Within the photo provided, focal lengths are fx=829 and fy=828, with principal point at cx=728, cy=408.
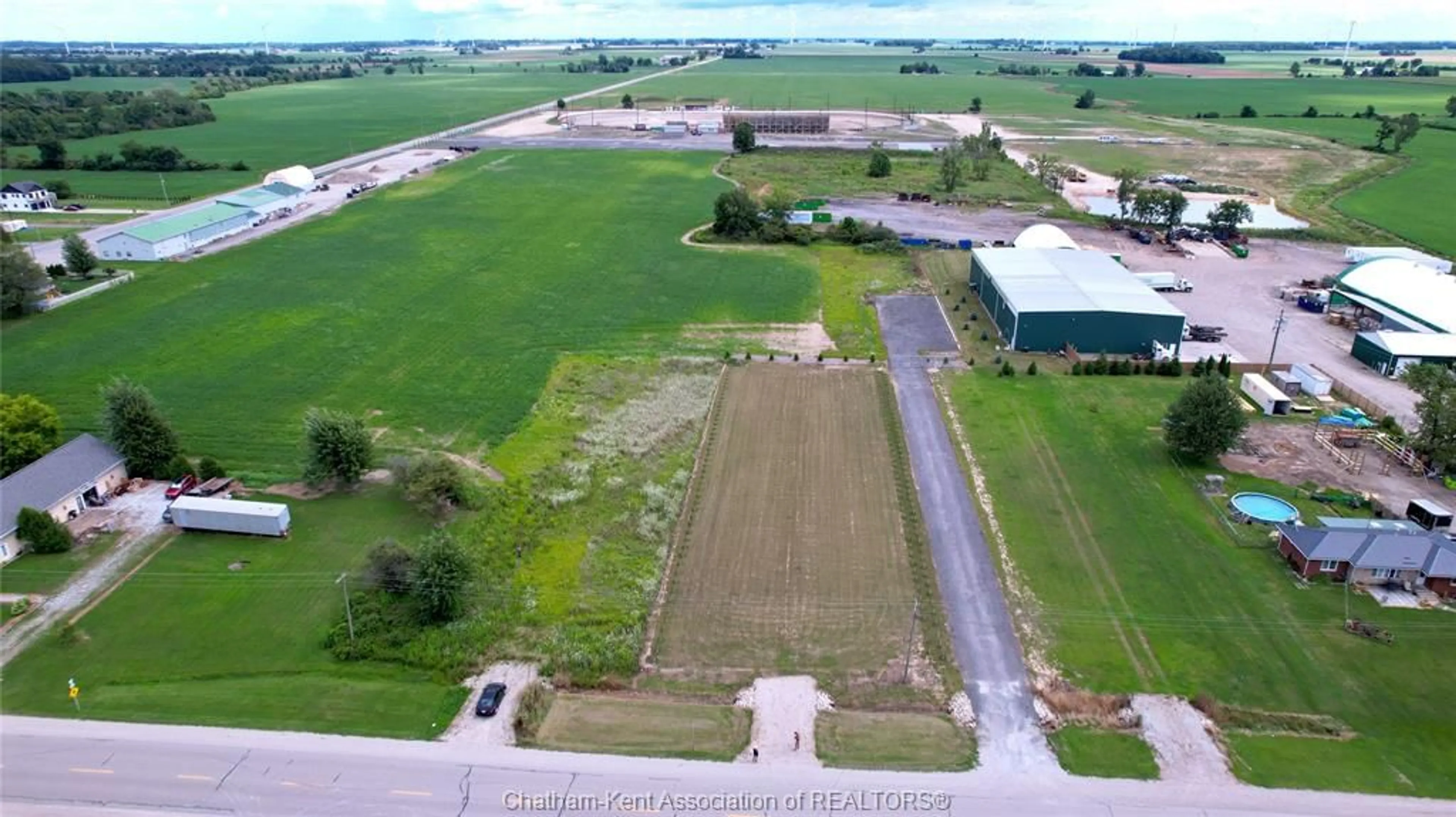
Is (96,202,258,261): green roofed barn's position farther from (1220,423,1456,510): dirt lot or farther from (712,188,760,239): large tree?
(1220,423,1456,510): dirt lot

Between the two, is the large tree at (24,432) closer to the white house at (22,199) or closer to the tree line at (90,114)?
the white house at (22,199)

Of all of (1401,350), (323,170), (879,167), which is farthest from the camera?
(323,170)

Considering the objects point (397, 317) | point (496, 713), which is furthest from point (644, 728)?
point (397, 317)

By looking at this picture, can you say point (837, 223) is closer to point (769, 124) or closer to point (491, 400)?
point (491, 400)

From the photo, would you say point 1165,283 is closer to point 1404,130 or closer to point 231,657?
point 231,657

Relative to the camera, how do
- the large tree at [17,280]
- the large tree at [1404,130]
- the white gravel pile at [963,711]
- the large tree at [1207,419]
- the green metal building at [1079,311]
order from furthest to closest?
the large tree at [1404,130]
the large tree at [17,280]
the green metal building at [1079,311]
the large tree at [1207,419]
the white gravel pile at [963,711]

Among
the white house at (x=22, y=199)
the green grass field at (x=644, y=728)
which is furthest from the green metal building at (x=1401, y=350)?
the white house at (x=22, y=199)

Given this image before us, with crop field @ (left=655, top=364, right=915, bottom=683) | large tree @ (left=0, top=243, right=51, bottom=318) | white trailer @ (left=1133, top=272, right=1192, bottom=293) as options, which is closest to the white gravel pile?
crop field @ (left=655, top=364, right=915, bottom=683)
